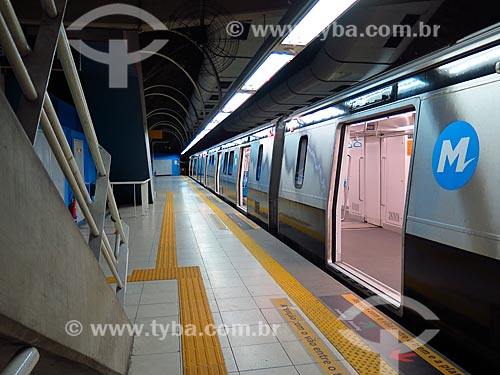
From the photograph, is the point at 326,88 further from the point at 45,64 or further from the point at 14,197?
the point at 14,197

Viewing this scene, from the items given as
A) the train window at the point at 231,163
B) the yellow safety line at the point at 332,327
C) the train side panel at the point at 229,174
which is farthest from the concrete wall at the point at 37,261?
the train window at the point at 231,163

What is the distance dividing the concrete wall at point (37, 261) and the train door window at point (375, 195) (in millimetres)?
3411

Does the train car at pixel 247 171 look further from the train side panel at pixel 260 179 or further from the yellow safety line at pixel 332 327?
the yellow safety line at pixel 332 327

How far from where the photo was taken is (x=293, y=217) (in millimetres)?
6160

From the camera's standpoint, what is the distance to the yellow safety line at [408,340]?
2588 millimetres

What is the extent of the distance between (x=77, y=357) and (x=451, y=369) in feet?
7.69

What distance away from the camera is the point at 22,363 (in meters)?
1.06

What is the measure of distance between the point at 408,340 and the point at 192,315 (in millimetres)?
1835

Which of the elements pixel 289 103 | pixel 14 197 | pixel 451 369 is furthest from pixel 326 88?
pixel 14 197

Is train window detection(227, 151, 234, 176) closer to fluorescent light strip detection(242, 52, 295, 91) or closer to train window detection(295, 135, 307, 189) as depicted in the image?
train window detection(295, 135, 307, 189)

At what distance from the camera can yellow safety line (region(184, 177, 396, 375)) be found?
103 inches

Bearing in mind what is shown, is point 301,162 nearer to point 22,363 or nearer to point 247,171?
point 247,171

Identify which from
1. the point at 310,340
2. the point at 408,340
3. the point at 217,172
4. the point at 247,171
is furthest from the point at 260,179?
the point at 217,172

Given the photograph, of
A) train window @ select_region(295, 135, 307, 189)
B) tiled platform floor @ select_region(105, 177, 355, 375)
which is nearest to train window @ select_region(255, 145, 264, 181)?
tiled platform floor @ select_region(105, 177, 355, 375)
